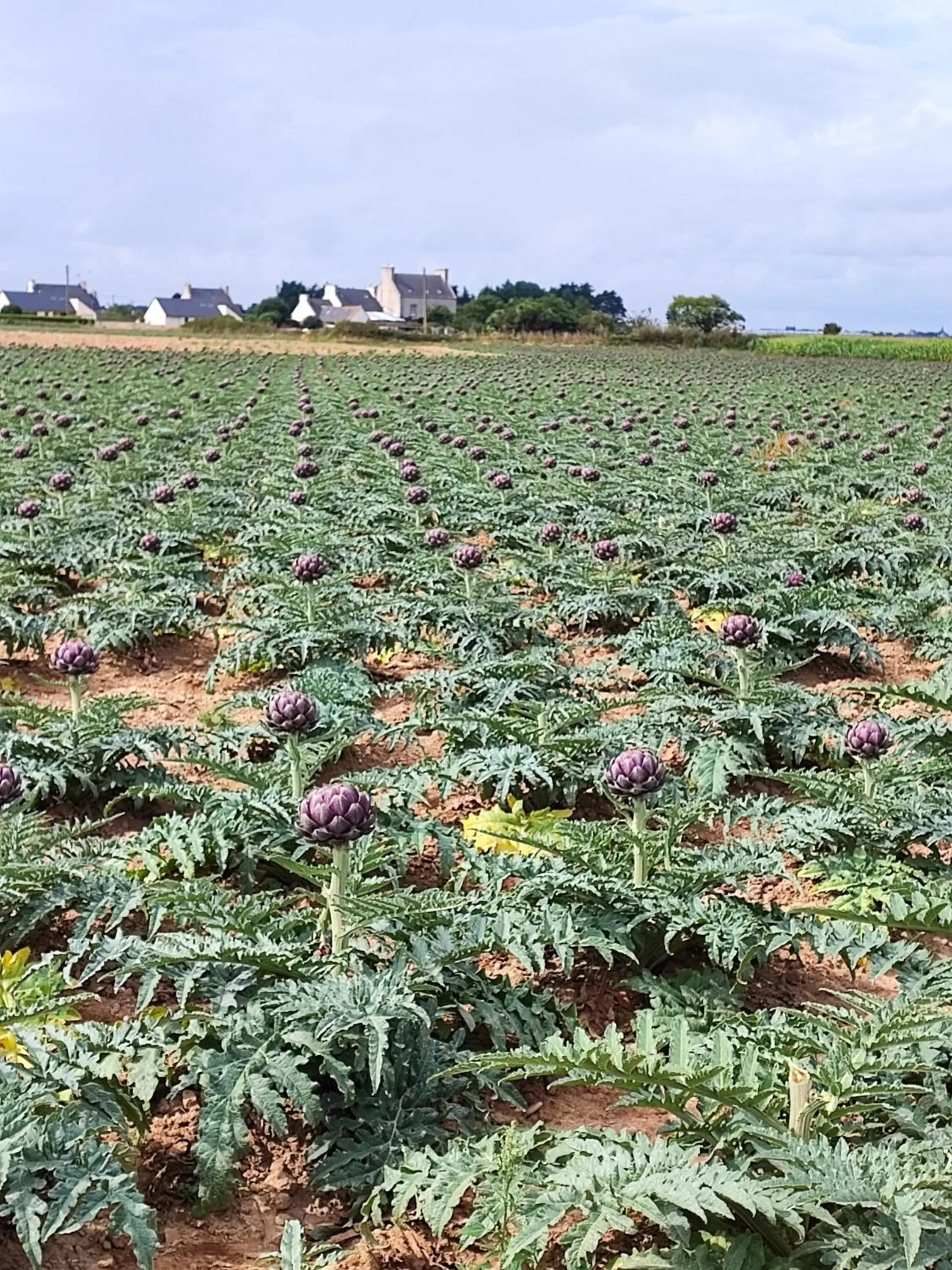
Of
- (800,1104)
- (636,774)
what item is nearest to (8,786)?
(636,774)

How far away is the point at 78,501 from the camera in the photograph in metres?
11.5

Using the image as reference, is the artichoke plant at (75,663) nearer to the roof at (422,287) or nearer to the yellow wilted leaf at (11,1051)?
the yellow wilted leaf at (11,1051)

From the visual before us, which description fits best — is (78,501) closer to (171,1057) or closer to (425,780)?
(425,780)

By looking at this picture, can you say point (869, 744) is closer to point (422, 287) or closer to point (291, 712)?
point (291, 712)

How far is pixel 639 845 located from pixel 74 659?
2589mm

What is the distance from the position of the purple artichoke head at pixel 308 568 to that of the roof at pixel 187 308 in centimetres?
10055

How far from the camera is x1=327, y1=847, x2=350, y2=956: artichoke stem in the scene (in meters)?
3.25

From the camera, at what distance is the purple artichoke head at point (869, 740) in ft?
13.8

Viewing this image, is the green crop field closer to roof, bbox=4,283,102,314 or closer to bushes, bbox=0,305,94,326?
bushes, bbox=0,305,94,326

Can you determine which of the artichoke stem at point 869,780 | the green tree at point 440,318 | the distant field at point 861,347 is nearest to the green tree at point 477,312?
the green tree at point 440,318

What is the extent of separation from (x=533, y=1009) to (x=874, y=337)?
57235 millimetres

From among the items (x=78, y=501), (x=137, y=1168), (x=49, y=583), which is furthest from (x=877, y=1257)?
(x=78, y=501)

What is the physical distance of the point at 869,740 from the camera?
4.20m

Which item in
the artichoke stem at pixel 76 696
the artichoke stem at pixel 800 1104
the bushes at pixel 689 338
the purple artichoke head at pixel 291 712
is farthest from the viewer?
the bushes at pixel 689 338
